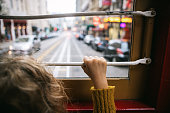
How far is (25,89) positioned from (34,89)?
0.13 feet

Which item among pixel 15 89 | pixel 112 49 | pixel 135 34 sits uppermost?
pixel 135 34

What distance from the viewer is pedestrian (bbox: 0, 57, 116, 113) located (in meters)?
0.45

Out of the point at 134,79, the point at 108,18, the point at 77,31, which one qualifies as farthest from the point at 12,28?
the point at 134,79

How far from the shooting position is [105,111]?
2.18 feet

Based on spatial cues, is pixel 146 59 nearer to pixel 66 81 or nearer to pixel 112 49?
pixel 66 81

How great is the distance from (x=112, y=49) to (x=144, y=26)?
6203mm

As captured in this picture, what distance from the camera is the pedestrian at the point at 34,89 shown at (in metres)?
0.45

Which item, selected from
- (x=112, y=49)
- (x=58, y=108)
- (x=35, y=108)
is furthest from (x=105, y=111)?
(x=112, y=49)

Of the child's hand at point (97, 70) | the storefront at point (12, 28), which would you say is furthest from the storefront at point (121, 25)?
the storefront at point (12, 28)

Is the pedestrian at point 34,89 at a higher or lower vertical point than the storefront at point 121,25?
lower

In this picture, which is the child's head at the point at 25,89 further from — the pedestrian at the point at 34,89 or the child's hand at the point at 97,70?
the child's hand at the point at 97,70

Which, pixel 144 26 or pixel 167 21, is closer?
pixel 167 21

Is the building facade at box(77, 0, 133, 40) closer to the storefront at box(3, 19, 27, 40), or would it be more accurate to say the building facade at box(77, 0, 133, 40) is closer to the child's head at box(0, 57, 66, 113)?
the child's head at box(0, 57, 66, 113)

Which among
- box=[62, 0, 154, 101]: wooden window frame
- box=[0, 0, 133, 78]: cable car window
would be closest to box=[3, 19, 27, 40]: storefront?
box=[0, 0, 133, 78]: cable car window
